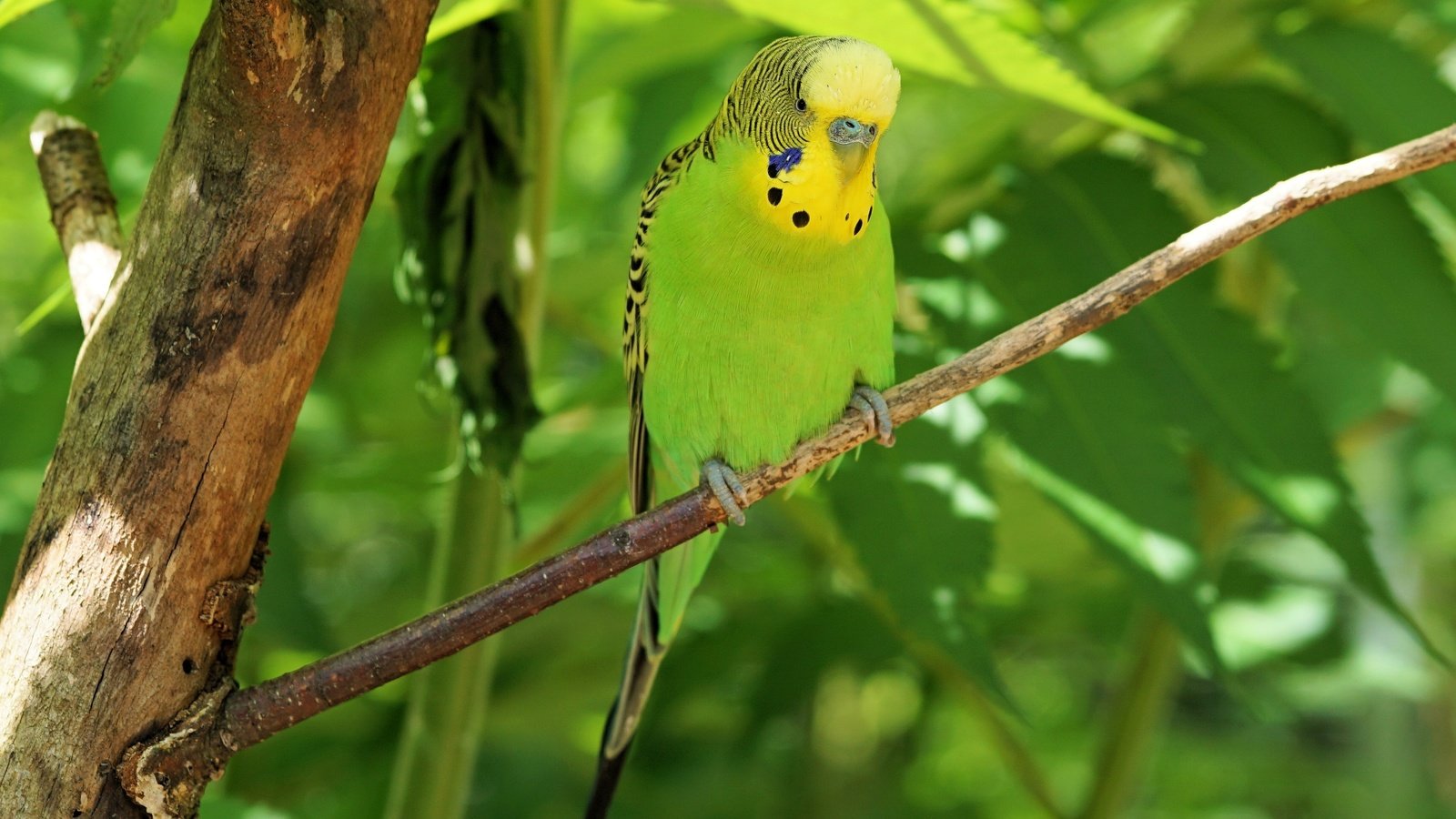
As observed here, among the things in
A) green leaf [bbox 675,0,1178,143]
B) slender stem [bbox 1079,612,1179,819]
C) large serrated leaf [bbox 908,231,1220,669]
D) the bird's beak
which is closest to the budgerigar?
the bird's beak

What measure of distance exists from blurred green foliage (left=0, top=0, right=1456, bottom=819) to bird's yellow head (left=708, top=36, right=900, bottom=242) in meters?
0.22

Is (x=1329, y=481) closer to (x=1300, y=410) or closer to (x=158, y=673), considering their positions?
(x=1300, y=410)

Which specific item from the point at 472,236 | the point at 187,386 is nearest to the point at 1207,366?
the point at 472,236

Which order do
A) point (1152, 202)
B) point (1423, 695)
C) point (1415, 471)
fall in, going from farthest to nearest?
1. point (1415, 471)
2. point (1423, 695)
3. point (1152, 202)

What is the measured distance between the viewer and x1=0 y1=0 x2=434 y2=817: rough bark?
1.29 metres

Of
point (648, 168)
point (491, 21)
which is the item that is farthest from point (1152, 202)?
point (648, 168)

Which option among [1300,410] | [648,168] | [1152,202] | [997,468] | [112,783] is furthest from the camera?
[648,168]

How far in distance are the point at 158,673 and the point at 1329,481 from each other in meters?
1.70

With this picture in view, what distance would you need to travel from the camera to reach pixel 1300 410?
6.76ft

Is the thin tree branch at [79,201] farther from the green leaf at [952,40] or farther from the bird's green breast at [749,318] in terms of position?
the green leaf at [952,40]

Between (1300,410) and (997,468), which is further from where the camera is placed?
(997,468)

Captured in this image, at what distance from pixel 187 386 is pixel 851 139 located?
0.80 meters

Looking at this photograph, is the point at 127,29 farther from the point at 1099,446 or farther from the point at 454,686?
the point at 1099,446

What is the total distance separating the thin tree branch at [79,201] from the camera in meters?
1.50
